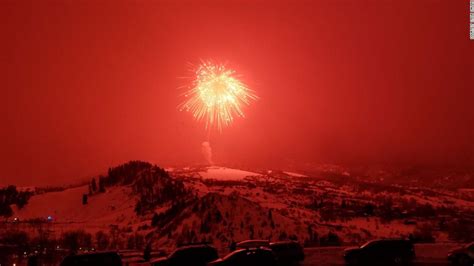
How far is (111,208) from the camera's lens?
96.0m

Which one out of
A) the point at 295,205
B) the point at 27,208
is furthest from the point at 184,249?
the point at 27,208

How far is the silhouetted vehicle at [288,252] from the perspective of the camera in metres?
42.2

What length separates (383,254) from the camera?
3969cm

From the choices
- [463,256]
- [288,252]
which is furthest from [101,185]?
[463,256]

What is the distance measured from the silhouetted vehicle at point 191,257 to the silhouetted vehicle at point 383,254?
9979 mm

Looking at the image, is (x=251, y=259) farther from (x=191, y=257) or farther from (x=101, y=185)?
(x=101, y=185)

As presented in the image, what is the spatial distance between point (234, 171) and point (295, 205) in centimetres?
6840

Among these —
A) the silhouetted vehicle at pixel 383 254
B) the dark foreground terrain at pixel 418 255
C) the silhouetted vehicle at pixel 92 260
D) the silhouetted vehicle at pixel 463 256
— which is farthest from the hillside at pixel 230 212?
the silhouetted vehicle at pixel 92 260

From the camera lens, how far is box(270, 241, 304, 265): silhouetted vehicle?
1662 inches

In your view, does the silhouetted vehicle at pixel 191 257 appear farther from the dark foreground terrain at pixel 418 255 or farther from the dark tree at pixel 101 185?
the dark tree at pixel 101 185

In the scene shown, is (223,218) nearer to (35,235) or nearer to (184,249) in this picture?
(35,235)

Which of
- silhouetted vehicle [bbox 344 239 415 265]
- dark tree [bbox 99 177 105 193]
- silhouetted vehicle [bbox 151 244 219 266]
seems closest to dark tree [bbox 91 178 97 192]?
dark tree [bbox 99 177 105 193]

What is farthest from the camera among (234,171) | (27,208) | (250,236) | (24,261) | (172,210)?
(234,171)

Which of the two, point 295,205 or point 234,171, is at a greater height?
point 234,171
